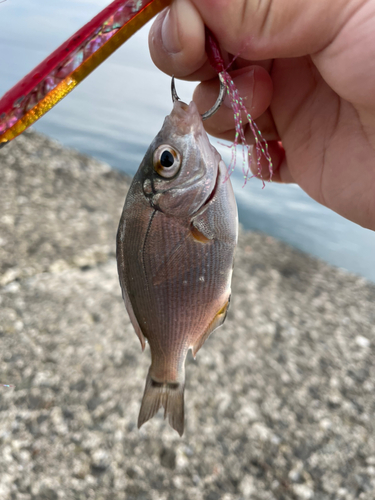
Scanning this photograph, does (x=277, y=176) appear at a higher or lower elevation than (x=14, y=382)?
higher

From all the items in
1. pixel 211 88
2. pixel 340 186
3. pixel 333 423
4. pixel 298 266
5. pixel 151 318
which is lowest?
pixel 298 266

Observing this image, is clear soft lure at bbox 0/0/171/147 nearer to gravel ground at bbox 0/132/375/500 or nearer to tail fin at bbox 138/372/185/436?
tail fin at bbox 138/372/185/436

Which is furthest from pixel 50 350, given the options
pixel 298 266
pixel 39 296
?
pixel 298 266

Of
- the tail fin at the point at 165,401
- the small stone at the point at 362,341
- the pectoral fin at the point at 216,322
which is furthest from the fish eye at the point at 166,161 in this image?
the small stone at the point at 362,341

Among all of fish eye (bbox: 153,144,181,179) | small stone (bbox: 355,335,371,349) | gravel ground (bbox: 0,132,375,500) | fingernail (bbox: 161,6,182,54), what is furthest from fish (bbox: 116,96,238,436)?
small stone (bbox: 355,335,371,349)

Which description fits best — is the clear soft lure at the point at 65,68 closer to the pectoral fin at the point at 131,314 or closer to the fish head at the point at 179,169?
the fish head at the point at 179,169

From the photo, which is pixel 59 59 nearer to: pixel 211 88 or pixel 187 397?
pixel 211 88
